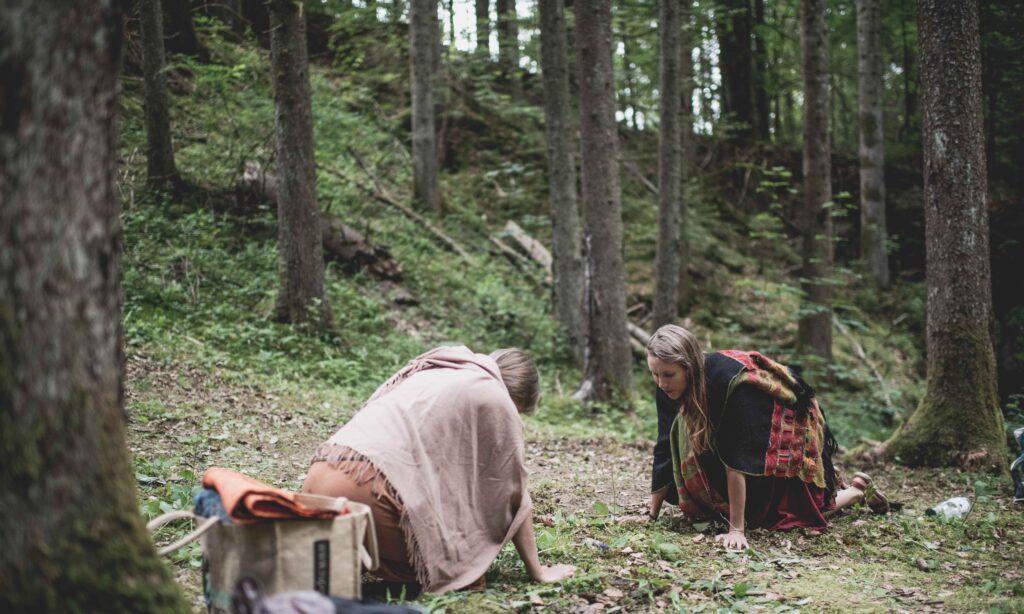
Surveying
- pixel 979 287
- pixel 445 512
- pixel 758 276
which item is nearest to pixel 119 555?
pixel 445 512

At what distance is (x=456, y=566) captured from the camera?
11.7ft

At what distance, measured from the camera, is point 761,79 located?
939 inches

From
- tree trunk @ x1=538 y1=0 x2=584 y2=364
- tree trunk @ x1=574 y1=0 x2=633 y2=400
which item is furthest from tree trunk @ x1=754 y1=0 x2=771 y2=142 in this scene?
tree trunk @ x1=574 y1=0 x2=633 y2=400

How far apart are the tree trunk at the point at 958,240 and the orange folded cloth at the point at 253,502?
21.1 feet

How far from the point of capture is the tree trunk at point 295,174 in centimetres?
907

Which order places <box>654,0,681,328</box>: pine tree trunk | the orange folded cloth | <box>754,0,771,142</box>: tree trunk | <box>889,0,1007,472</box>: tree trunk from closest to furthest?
the orange folded cloth < <box>889,0,1007,472</box>: tree trunk < <box>654,0,681,328</box>: pine tree trunk < <box>754,0,771,142</box>: tree trunk

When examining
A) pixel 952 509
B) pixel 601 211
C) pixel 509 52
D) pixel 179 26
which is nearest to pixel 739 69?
pixel 509 52

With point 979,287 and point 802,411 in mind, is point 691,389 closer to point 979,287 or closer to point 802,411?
point 802,411

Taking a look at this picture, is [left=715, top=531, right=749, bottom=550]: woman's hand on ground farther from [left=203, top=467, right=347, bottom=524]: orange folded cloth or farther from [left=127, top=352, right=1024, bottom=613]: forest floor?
[left=203, top=467, right=347, bottom=524]: orange folded cloth

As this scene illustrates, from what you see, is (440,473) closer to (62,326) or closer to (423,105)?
(62,326)

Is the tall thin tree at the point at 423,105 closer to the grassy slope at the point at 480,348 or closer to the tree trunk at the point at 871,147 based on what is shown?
the grassy slope at the point at 480,348

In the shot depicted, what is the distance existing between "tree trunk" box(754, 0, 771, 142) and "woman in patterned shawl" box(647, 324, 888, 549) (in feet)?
63.5

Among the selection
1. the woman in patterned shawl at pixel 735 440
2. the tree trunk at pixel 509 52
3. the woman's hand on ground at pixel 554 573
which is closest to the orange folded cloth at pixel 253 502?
the woman's hand on ground at pixel 554 573

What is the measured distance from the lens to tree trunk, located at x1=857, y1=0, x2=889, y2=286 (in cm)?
1780
